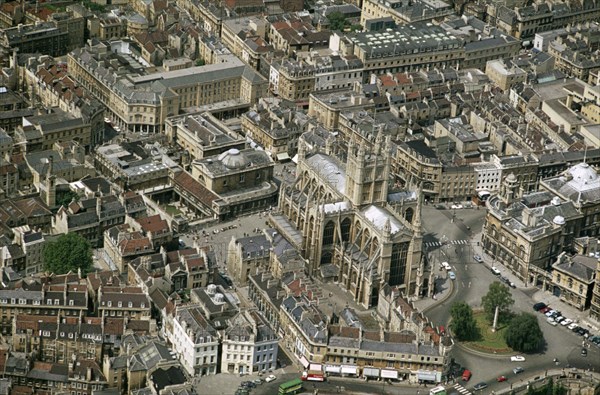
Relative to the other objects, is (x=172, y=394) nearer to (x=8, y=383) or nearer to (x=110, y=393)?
(x=110, y=393)

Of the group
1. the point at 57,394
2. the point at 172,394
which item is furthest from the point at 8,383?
the point at 172,394

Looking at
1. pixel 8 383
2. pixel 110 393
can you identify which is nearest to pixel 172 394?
pixel 110 393

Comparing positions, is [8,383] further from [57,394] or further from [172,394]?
[172,394]
